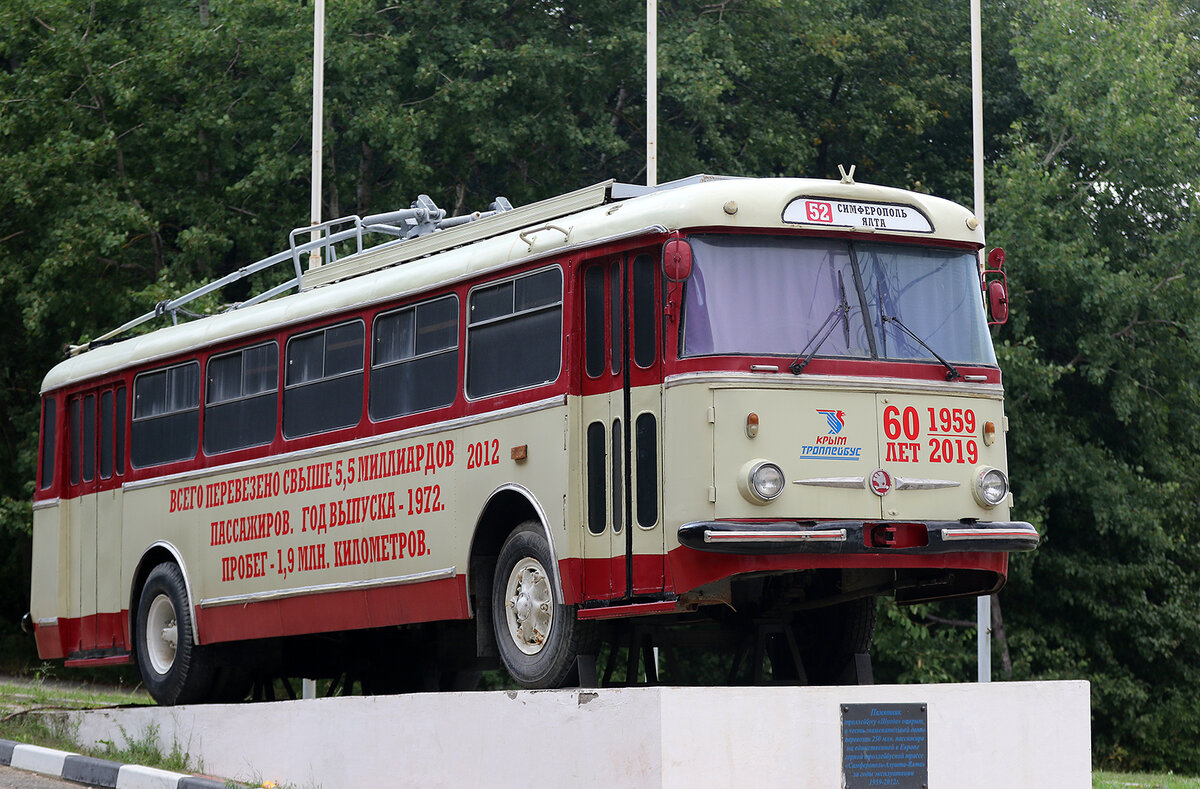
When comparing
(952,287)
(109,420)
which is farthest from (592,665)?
(109,420)

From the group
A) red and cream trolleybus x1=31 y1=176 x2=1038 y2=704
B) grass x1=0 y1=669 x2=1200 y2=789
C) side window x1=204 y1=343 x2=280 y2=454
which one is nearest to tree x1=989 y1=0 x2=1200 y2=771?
grass x1=0 y1=669 x2=1200 y2=789

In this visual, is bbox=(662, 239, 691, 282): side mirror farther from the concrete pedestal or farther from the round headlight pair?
the concrete pedestal

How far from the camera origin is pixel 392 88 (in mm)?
27922

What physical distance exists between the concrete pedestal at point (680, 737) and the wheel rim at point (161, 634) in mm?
3943

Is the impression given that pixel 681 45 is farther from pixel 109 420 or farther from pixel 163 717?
pixel 163 717

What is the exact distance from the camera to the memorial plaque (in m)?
9.68

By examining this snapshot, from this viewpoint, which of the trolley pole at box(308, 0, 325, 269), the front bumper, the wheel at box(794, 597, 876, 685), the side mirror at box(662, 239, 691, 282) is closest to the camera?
the front bumper

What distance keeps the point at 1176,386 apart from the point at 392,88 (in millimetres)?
12519

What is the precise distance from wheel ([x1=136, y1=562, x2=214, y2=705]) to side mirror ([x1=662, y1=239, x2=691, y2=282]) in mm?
6419

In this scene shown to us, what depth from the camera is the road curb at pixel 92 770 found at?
11.9 meters

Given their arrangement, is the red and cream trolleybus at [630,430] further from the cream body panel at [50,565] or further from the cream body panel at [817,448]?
the cream body panel at [50,565]

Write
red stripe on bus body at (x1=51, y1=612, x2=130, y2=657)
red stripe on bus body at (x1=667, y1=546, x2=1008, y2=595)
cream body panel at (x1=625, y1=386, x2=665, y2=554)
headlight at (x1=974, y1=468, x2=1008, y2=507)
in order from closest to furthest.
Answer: red stripe on bus body at (x1=667, y1=546, x2=1008, y2=595), cream body panel at (x1=625, y1=386, x2=665, y2=554), headlight at (x1=974, y1=468, x2=1008, y2=507), red stripe on bus body at (x1=51, y1=612, x2=130, y2=657)

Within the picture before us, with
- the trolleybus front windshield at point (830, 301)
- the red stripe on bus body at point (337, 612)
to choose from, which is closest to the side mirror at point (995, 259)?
the trolleybus front windshield at point (830, 301)

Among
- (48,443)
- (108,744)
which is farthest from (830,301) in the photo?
(48,443)
